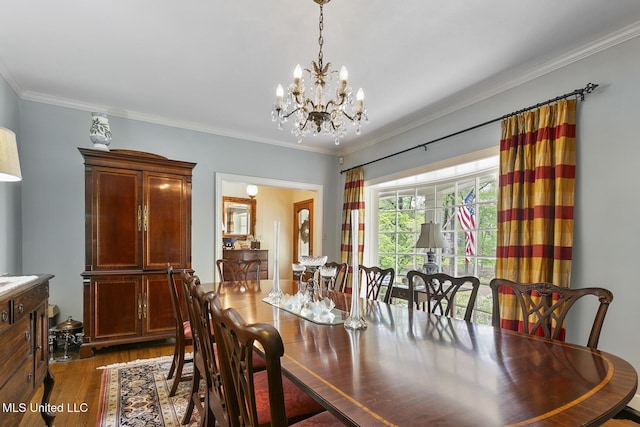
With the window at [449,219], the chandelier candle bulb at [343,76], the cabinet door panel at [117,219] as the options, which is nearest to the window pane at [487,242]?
the window at [449,219]

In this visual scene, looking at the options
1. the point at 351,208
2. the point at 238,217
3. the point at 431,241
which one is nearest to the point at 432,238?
the point at 431,241

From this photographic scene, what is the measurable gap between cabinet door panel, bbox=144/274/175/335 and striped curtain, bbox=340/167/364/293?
91.1 inches

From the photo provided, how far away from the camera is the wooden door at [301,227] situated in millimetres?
7168

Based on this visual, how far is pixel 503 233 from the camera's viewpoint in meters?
2.81

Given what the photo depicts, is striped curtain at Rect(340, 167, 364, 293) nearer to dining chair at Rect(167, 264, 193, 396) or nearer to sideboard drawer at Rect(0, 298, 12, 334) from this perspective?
dining chair at Rect(167, 264, 193, 396)

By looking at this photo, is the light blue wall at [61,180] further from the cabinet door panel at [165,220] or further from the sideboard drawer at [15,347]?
the sideboard drawer at [15,347]

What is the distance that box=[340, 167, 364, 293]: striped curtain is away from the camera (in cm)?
475

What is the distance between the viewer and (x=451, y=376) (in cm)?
105

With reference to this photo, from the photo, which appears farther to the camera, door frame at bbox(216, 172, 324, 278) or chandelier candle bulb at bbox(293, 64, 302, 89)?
door frame at bbox(216, 172, 324, 278)

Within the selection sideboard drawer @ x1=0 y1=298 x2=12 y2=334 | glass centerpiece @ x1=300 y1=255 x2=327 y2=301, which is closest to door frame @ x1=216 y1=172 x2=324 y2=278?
glass centerpiece @ x1=300 y1=255 x2=327 y2=301

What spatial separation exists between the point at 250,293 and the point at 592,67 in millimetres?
3109

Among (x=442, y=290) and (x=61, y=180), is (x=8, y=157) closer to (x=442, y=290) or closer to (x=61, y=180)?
(x=61, y=180)

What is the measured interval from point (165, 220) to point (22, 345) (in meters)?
1.96

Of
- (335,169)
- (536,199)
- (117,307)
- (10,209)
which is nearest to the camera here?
→ (536,199)
